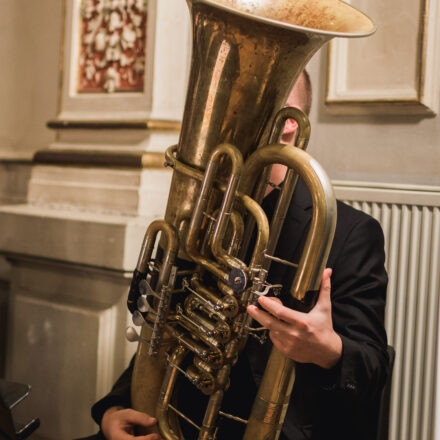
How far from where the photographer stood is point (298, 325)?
0.83 meters

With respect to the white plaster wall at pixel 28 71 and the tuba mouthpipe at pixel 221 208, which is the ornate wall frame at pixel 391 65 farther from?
the white plaster wall at pixel 28 71

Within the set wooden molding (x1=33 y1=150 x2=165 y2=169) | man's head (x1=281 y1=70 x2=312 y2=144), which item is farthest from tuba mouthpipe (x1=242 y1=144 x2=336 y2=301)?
wooden molding (x1=33 y1=150 x2=165 y2=169)

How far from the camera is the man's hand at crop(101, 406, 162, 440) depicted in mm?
1072

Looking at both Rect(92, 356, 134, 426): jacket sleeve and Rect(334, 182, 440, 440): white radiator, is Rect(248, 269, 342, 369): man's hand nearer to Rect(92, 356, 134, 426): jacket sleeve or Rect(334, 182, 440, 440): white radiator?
Rect(92, 356, 134, 426): jacket sleeve

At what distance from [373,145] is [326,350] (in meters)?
0.90

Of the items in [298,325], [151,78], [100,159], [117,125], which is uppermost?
[151,78]

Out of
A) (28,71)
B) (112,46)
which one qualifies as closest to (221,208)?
(112,46)

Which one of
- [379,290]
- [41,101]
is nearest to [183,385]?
[379,290]

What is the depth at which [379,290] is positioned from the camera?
1135 millimetres

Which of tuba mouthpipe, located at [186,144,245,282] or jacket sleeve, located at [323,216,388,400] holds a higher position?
tuba mouthpipe, located at [186,144,245,282]

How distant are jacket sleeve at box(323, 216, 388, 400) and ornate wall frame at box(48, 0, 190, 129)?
82 cm

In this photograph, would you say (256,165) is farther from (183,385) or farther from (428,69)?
(428,69)

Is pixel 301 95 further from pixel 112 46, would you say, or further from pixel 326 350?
pixel 112 46

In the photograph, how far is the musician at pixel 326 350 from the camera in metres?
0.87
